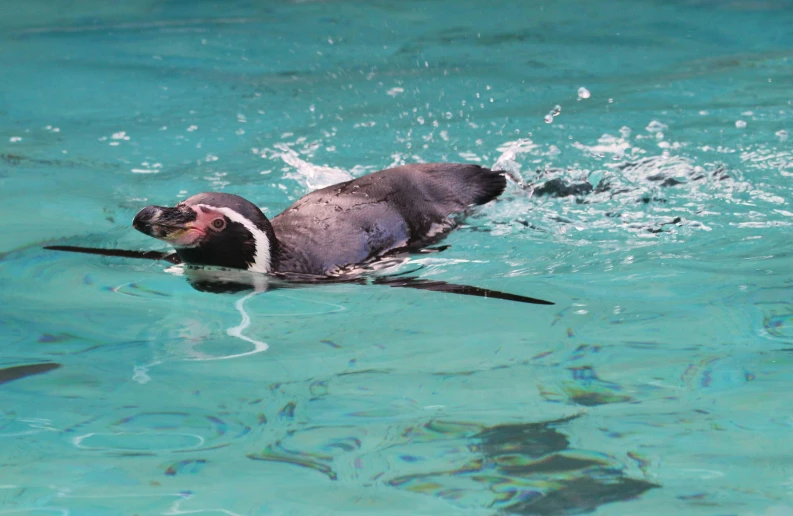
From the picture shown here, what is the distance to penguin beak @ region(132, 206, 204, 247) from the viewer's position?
3.45 metres

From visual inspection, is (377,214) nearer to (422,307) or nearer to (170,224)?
(422,307)

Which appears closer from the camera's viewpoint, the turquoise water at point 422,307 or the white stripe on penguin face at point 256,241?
the turquoise water at point 422,307

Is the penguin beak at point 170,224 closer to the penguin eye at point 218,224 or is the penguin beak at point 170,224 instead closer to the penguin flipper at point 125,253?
the penguin eye at point 218,224

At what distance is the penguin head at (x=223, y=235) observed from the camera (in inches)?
142

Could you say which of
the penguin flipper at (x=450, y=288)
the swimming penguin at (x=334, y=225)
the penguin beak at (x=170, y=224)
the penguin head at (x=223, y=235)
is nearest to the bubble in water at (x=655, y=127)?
the swimming penguin at (x=334, y=225)

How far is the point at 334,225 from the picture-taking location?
3971 mm

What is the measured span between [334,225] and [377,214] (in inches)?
7.6

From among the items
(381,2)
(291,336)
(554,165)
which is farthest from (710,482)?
(381,2)

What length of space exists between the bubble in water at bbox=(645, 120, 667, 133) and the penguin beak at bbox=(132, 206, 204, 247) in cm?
319

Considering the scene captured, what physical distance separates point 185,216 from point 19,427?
44.0 inches

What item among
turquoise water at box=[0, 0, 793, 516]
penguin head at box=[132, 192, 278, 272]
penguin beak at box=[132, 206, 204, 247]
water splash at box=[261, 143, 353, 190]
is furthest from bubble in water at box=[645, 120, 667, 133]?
penguin beak at box=[132, 206, 204, 247]

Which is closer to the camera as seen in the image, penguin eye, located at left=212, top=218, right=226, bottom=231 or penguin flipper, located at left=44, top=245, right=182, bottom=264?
penguin eye, located at left=212, top=218, right=226, bottom=231

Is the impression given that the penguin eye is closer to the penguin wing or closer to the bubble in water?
the penguin wing

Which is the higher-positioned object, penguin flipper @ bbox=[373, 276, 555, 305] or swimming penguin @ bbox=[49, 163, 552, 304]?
swimming penguin @ bbox=[49, 163, 552, 304]
